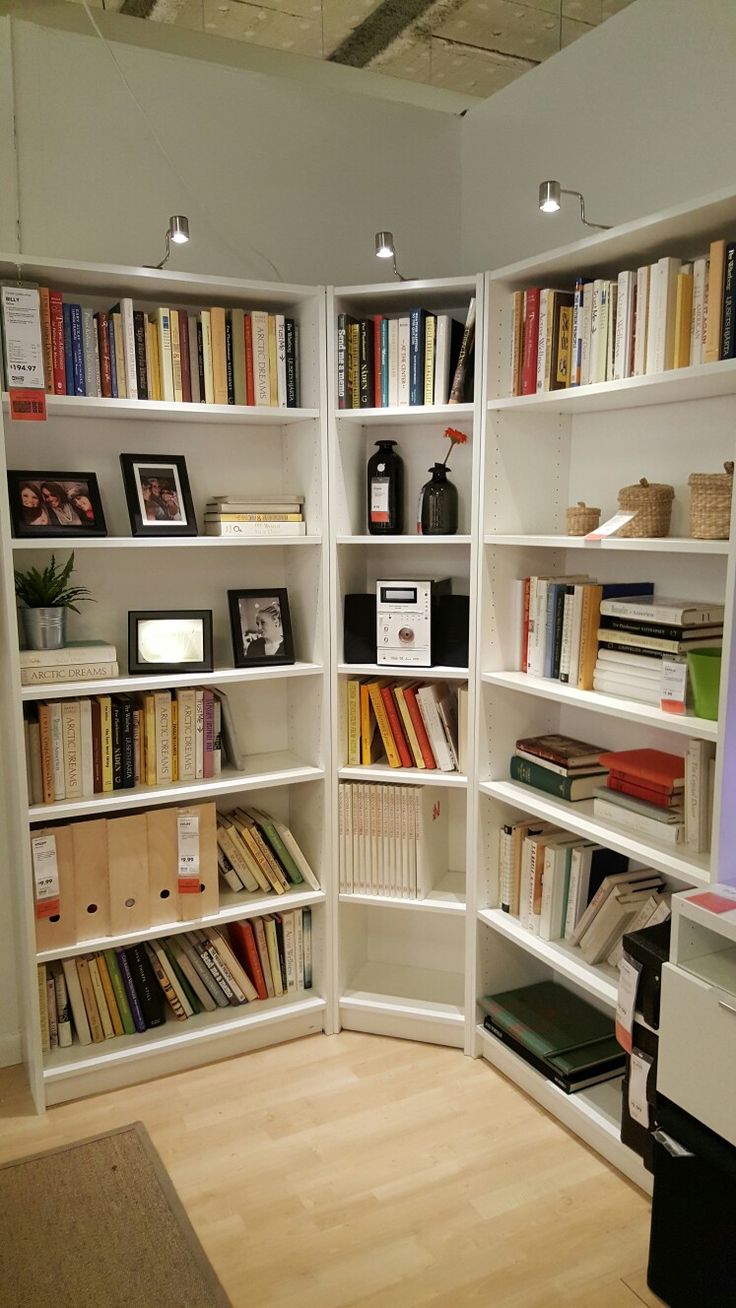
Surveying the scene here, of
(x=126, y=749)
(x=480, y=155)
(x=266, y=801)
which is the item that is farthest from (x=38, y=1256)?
(x=480, y=155)

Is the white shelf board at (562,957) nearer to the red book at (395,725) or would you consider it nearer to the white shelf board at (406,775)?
the white shelf board at (406,775)

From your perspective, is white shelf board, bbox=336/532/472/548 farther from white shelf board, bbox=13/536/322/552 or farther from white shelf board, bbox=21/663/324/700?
white shelf board, bbox=21/663/324/700

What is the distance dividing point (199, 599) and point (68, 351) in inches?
31.6

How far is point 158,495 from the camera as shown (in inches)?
Result: 104

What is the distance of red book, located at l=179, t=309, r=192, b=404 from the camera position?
255 cm

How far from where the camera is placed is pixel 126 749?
2.63 m

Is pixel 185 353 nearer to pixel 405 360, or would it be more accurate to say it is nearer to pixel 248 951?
pixel 405 360

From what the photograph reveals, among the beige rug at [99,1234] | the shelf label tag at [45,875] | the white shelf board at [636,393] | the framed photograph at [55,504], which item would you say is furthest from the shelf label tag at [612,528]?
the beige rug at [99,1234]

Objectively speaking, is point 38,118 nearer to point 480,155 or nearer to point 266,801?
point 480,155

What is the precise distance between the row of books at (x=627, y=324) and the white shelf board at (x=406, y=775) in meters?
1.09

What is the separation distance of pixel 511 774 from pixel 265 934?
899 mm

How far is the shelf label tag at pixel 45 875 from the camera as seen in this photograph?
2498 mm

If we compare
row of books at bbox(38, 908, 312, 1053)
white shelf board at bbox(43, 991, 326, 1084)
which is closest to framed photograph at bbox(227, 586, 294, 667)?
row of books at bbox(38, 908, 312, 1053)

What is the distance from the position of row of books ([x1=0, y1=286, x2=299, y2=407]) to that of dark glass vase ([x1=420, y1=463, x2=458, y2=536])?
1.56 ft
